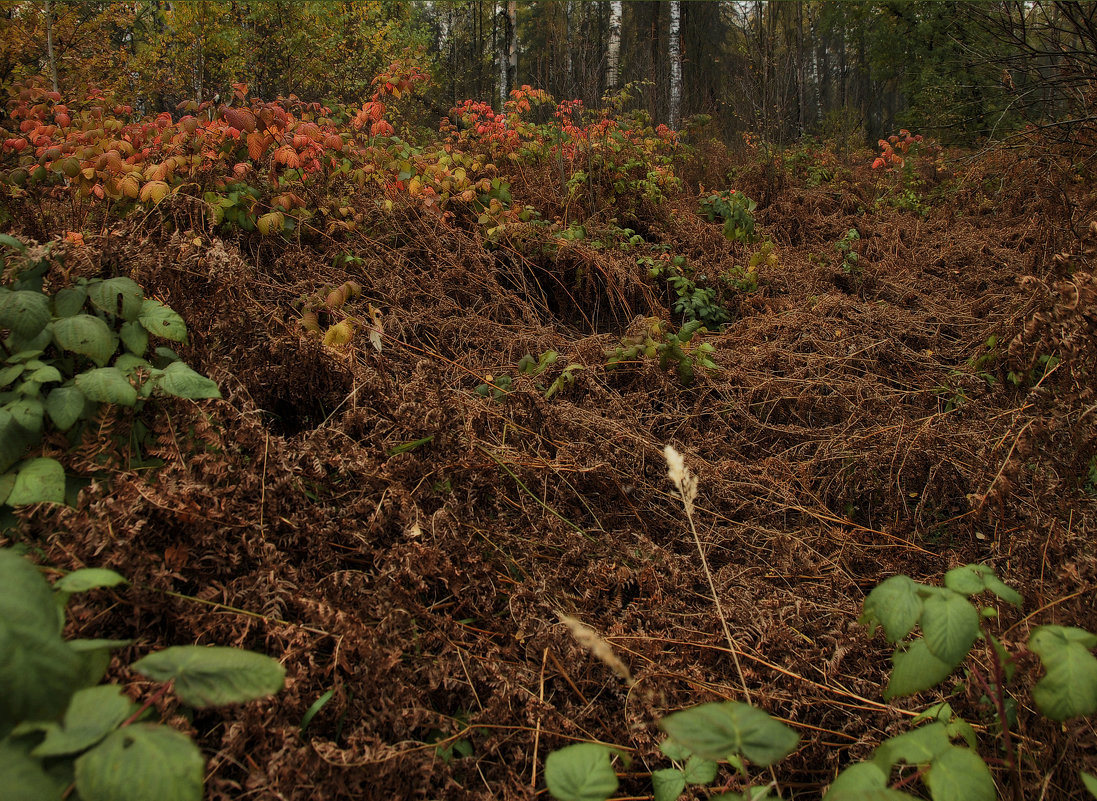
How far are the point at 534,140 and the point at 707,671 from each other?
18.8 feet

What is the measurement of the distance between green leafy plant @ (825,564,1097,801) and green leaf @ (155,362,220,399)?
1.70m

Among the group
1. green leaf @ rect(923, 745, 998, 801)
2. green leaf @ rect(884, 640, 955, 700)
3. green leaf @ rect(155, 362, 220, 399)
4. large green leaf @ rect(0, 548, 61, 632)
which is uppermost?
green leaf @ rect(155, 362, 220, 399)

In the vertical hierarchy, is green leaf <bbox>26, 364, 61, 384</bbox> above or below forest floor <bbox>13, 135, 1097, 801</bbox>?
above

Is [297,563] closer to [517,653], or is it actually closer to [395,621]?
[395,621]

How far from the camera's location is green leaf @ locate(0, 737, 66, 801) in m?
0.74

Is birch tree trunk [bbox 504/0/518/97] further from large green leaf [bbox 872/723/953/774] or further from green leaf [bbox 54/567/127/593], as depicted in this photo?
large green leaf [bbox 872/723/953/774]

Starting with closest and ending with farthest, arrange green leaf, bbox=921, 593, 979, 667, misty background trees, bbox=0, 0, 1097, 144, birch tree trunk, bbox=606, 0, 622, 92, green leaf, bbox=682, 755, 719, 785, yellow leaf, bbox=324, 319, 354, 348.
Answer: green leaf, bbox=921, 593, 979, 667
green leaf, bbox=682, 755, 719, 785
yellow leaf, bbox=324, 319, 354, 348
misty background trees, bbox=0, 0, 1097, 144
birch tree trunk, bbox=606, 0, 622, 92

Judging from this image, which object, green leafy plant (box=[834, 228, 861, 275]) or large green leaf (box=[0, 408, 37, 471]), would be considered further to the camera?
green leafy plant (box=[834, 228, 861, 275])

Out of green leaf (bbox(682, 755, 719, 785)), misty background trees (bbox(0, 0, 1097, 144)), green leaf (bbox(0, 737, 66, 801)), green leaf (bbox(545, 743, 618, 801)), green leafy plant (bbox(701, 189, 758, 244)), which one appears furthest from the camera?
misty background trees (bbox(0, 0, 1097, 144))

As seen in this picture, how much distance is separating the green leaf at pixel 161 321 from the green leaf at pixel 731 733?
171cm

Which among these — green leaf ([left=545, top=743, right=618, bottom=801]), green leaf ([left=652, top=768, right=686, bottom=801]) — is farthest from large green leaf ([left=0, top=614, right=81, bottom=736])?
green leaf ([left=652, top=768, right=686, bottom=801])

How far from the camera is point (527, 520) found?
7.07 feet

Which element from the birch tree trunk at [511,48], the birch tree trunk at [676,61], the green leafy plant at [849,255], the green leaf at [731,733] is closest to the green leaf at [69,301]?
the green leaf at [731,733]

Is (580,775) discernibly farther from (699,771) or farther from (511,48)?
(511,48)
